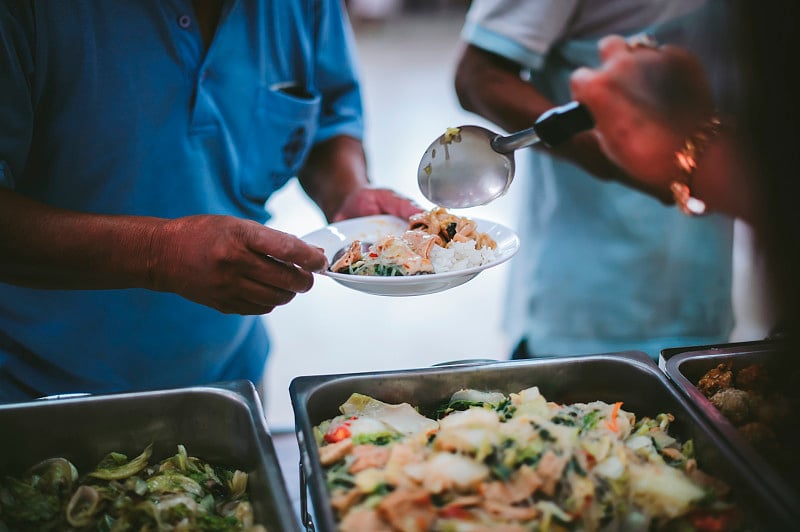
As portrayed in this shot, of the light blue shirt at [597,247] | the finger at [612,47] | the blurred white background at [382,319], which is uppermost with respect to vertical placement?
the finger at [612,47]

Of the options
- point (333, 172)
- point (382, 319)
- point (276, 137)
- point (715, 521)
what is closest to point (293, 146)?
point (276, 137)

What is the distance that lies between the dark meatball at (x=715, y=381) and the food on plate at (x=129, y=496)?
0.91 meters

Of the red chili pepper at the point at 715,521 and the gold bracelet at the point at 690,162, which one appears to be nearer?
the red chili pepper at the point at 715,521

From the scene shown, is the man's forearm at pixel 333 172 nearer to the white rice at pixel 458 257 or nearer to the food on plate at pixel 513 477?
the white rice at pixel 458 257

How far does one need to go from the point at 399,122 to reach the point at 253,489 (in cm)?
633

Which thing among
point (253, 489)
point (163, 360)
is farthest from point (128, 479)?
point (163, 360)

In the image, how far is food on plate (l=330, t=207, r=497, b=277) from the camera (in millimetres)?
1623

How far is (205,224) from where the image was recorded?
4.65 ft

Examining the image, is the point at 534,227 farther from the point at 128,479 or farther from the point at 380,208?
the point at 128,479

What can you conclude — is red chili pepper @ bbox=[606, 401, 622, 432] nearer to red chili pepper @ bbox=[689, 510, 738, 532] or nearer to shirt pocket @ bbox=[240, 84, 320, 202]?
red chili pepper @ bbox=[689, 510, 738, 532]

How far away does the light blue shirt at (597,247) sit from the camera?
89.6 inches

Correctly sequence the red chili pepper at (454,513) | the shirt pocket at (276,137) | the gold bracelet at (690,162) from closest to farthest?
1. the red chili pepper at (454,513)
2. the gold bracelet at (690,162)
3. the shirt pocket at (276,137)

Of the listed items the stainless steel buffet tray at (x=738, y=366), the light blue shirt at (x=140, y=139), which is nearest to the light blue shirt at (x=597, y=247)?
the light blue shirt at (x=140, y=139)

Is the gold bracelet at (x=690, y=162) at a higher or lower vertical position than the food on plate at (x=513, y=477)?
higher
